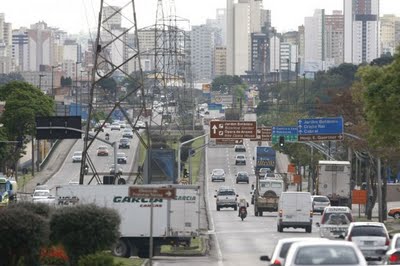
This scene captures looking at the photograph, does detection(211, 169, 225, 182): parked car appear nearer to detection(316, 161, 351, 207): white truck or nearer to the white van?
detection(316, 161, 351, 207): white truck

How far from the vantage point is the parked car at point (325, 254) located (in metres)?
29.0

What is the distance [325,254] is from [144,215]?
2394cm

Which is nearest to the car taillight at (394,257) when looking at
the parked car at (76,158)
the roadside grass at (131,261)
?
the roadside grass at (131,261)

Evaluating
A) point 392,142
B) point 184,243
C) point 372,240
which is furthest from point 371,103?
point 372,240

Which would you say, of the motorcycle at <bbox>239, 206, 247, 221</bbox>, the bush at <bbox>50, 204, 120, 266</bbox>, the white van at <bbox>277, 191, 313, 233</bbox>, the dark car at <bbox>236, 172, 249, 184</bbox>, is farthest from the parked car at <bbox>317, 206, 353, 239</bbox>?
the dark car at <bbox>236, 172, 249, 184</bbox>

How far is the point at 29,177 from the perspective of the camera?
426 feet

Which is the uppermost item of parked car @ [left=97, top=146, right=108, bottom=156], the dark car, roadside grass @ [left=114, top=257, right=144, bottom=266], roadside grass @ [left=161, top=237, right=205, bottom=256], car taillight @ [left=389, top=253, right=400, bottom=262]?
parked car @ [left=97, top=146, right=108, bottom=156]

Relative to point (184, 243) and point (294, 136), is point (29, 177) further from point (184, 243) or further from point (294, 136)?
point (184, 243)

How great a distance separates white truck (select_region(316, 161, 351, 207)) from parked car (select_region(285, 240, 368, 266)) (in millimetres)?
63202

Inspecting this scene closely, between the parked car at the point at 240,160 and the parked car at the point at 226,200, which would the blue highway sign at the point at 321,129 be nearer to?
the parked car at the point at 226,200

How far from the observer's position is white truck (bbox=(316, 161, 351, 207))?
93062 millimetres

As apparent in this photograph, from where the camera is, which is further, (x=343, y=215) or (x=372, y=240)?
(x=343, y=215)

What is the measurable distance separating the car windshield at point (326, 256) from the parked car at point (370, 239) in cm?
1446

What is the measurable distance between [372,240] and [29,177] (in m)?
86.5
